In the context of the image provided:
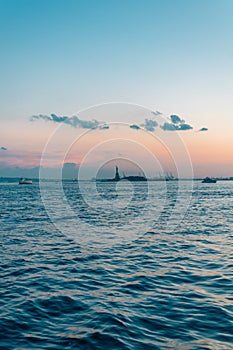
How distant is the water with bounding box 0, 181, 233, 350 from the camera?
404 inches

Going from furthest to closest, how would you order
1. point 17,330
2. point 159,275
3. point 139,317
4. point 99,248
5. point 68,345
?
point 99,248
point 159,275
point 139,317
point 17,330
point 68,345

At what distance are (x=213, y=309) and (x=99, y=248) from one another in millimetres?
12948

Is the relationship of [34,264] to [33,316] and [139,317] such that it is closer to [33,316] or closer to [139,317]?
[33,316]

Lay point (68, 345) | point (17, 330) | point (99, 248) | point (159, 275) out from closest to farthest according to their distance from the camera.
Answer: point (68, 345) → point (17, 330) → point (159, 275) → point (99, 248)

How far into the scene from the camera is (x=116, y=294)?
1423 cm

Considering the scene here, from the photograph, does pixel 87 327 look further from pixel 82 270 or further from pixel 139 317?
pixel 82 270

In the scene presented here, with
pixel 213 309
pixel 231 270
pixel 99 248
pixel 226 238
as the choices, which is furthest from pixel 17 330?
pixel 226 238

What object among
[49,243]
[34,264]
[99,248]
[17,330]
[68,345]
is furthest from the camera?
[49,243]

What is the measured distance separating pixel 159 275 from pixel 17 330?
8.53m

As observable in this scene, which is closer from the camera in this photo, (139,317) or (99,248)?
(139,317)

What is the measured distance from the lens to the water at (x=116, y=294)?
1026cm

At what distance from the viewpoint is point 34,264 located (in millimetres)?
19438

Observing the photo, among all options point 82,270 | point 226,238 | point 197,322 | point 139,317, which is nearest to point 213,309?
point 197,322

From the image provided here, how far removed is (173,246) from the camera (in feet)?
82.1
